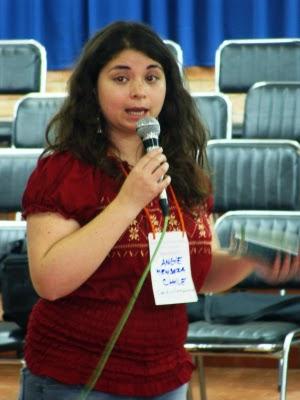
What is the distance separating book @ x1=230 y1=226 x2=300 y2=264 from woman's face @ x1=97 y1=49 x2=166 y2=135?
336 millimetres

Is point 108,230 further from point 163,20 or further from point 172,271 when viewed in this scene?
point 163,20

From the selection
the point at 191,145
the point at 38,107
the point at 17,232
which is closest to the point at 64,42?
the point at 38,107

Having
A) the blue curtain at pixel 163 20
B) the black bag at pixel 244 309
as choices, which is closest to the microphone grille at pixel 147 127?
the black bag at pixel 244 309

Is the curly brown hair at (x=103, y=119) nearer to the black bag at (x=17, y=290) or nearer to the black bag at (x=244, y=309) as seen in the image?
the black bag at (x=17, y=290)

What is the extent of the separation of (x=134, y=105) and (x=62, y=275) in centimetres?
39

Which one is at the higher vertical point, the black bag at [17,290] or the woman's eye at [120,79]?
the woman's eye at [120,79]

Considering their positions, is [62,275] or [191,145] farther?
[191,145]

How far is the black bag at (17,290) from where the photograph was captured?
401 cm

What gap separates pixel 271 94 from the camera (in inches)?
239

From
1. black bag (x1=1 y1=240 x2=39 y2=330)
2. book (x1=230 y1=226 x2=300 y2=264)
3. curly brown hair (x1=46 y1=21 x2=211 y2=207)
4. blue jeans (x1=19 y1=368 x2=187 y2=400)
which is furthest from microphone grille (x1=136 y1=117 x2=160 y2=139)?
black bag (x1=1 y1=240 x2=39 y2=330)

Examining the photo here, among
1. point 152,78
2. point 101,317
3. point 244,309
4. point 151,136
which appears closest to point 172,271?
point 101,317

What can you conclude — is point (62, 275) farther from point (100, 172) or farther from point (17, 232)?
point (17, 232)

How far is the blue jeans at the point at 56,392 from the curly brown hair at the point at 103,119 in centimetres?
42

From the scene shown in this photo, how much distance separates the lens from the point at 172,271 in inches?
87.0
